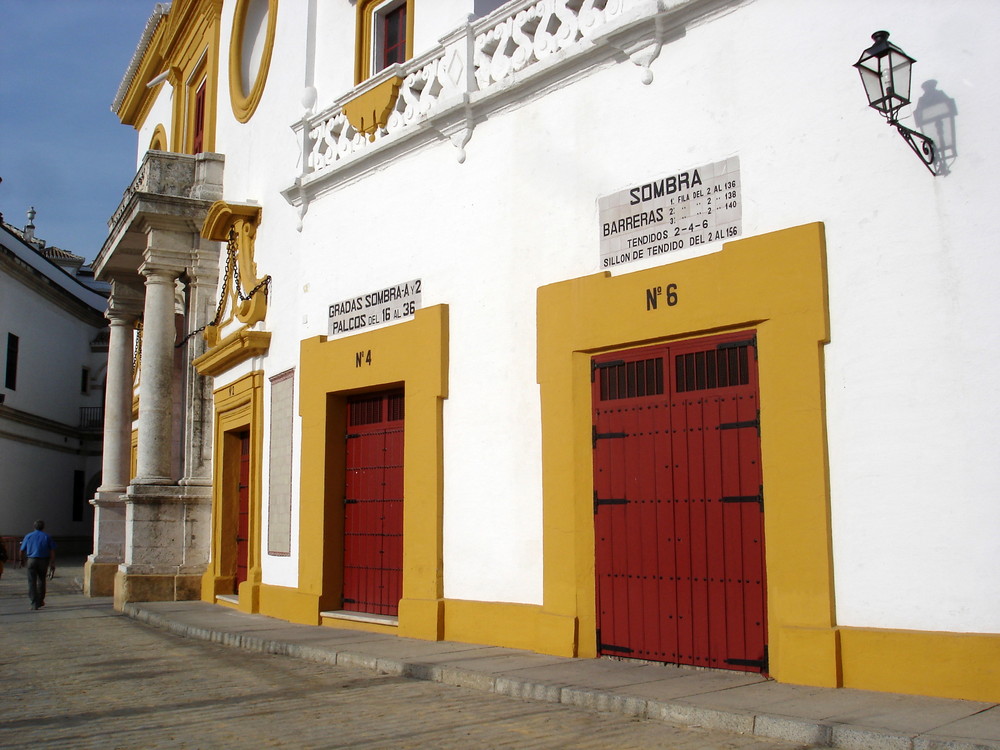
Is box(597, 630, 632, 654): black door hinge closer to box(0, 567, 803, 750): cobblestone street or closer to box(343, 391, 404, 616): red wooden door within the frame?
box(0, 567, 803, 750): cobblestone street

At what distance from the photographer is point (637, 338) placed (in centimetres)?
785

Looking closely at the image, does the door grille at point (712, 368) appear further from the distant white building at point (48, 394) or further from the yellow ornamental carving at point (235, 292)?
the distant white building at point (48, 394)

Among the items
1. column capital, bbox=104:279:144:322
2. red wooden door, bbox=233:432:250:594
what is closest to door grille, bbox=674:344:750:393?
red wooden door, bbox=233:432:250:594

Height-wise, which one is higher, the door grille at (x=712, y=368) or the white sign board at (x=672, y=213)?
the white sign board at (x=672, y=213)

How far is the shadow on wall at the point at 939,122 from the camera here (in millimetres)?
6168

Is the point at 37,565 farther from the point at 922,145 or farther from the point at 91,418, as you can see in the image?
the point at 91,418

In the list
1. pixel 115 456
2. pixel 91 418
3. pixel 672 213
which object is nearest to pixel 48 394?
pixel 91 418

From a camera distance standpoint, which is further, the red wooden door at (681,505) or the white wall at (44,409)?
the white wall at (44,409)

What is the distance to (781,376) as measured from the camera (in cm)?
689


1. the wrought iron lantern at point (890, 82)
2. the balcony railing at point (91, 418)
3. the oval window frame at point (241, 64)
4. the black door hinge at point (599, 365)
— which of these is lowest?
the black door hinge at point (599, 365)

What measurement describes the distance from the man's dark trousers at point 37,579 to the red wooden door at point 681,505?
11065 millimetres

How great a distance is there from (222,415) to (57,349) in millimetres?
24728

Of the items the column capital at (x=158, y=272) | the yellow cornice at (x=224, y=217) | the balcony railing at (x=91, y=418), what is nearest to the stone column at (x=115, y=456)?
→ the column capital at (x=158, y=272)

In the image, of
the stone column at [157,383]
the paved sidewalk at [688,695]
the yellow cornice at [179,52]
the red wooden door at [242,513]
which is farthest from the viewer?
the yellow cornice at [179,52]
